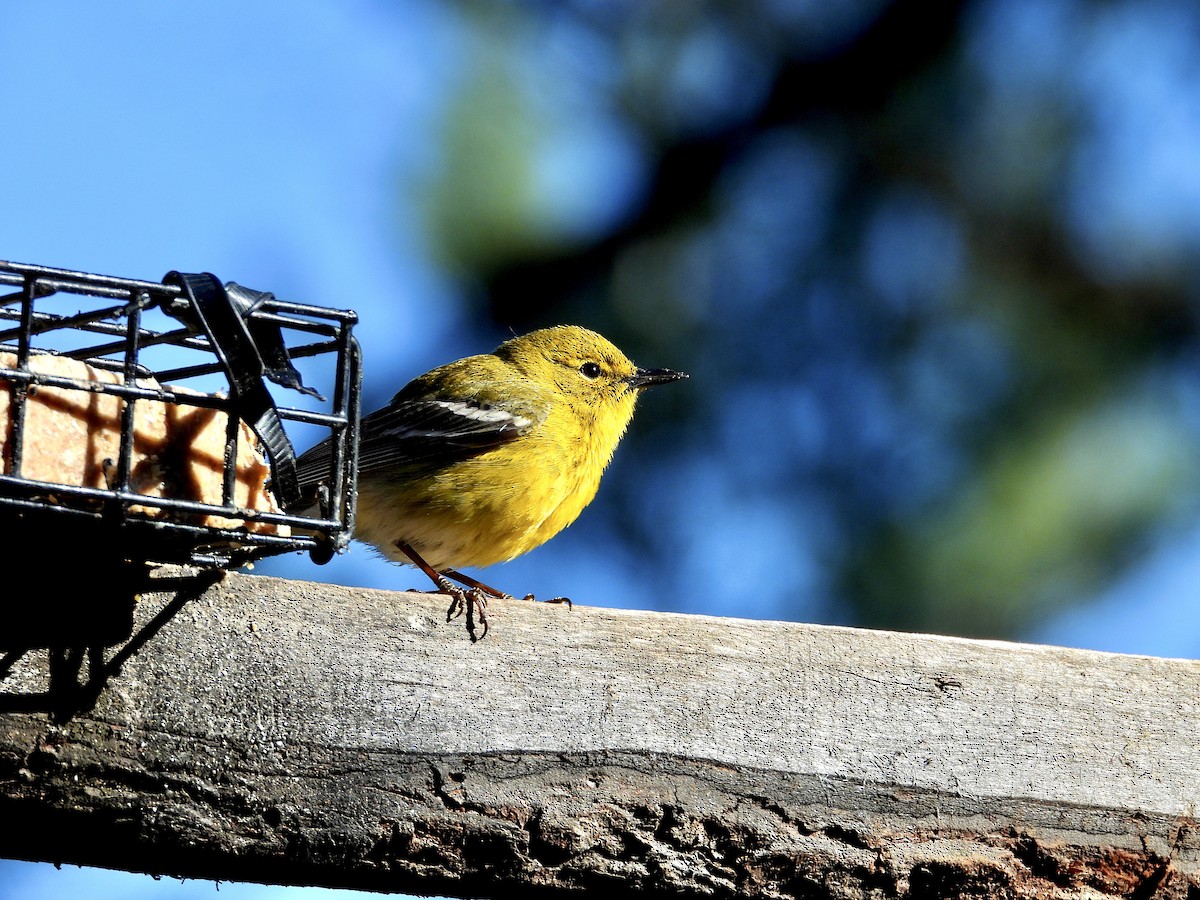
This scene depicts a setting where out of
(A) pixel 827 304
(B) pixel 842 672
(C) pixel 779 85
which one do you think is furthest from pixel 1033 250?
(B) pixel 842 672

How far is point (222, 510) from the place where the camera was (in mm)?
2291

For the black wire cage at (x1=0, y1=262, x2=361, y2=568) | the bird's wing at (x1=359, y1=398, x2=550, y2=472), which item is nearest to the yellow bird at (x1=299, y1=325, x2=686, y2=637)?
the bird's wing at (x1=359, y1=398, x2=550, y2=472)

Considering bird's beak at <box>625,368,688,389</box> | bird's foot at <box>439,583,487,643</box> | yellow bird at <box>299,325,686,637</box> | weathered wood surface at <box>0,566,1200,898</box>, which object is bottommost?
weathered wood surface at <box>0,566,1200,898</box>

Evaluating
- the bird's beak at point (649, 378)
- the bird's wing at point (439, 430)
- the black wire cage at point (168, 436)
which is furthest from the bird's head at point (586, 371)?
the black wire cage at point (168, 436)

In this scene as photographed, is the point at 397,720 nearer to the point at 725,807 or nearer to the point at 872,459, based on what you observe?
the point at 725,807

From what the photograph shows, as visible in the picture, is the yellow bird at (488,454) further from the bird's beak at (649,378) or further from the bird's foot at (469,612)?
the bird's foot at (469,612)

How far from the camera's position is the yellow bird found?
455cm

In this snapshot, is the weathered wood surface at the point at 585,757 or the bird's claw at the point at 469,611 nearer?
the weathered wood surface at the point at 585,757

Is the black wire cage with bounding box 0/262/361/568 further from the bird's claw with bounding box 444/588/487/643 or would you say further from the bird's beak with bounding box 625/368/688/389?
the bird's beak with bounding box 625/368/688/389

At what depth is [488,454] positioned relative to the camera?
471 centimetres

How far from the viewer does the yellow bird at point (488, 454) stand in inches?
179

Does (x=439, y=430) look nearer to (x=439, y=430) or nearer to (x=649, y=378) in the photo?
(x=439, y=430)

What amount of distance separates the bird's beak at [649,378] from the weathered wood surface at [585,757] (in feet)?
9.25

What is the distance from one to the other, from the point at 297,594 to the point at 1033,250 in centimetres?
434
